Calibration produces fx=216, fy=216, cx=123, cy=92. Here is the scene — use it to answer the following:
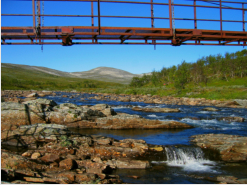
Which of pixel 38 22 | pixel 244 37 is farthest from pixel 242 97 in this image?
pixel 38 22

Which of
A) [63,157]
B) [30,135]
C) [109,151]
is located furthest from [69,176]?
[30,135]

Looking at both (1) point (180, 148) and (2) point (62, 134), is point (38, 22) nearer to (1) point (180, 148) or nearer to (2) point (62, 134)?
(2) point (62, 134)

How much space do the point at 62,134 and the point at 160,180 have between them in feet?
24.0

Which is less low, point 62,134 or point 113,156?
point 62,134

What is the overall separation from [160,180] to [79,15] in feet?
34.2

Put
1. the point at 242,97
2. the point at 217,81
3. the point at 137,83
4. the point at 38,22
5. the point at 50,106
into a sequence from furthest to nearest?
the point at 137,83 < the point at 217,81 < the point at 242,97 < the point at 50,106 < the point at 38,22

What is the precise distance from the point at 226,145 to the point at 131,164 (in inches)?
275

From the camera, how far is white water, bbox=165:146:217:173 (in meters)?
12.1

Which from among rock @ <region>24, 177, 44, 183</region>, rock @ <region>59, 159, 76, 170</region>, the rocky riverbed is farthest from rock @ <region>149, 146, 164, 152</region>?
rock @ <region>24, 177, 44, 183</region>

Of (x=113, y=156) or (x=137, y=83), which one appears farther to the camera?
(x=137, y=83)

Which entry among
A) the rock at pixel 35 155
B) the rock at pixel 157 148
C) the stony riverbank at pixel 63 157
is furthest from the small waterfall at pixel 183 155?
the rock at pixel 35 155

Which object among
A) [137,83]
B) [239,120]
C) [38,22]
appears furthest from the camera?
[137,83]

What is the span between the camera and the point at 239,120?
82.0ft

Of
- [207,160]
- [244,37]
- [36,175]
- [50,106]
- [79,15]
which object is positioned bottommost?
[207,160]
